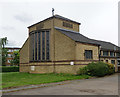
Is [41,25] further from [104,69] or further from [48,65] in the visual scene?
[104,69]

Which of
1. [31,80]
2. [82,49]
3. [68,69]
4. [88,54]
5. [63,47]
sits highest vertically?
[63,47]

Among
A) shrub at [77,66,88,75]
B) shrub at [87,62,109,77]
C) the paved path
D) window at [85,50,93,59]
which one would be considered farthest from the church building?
the paved path

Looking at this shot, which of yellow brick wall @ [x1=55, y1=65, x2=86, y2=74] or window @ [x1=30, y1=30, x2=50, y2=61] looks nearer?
yellow brick wall @ [x1=55, y1=65, x2=86, y2=74]

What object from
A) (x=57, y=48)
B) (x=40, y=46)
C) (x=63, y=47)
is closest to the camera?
(x=63, y=47)

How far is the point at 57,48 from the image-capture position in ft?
84.9

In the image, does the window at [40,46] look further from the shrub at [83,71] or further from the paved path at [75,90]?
the paved path at [75,90]

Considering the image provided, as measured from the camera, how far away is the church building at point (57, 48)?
2362 cm

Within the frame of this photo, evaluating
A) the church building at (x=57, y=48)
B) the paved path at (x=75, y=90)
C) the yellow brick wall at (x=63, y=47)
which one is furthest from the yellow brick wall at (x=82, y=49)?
→ the paved path at (x=75, y=90)

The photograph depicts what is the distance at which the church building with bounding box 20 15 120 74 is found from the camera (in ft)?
77.5

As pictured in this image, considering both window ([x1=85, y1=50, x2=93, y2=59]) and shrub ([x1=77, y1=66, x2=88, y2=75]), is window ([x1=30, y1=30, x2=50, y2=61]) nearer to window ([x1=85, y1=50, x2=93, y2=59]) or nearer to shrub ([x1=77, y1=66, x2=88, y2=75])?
shrub ([x1=77, y1=66, x2=88, y2=75])

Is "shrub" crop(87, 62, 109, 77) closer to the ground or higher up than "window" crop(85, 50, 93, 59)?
closer to the ground

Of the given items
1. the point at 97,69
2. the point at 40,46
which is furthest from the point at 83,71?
the point at 40,46

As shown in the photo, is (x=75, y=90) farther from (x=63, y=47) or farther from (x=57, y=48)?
(x=57, y=48)

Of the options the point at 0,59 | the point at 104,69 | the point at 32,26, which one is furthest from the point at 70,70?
the point at 0,59
